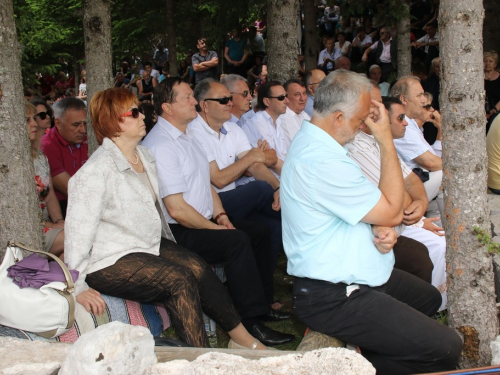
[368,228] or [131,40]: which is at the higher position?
[131,40]

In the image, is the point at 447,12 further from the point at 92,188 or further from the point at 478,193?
the point at 92,188

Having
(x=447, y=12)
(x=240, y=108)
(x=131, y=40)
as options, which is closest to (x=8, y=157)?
(x=447, y=12)

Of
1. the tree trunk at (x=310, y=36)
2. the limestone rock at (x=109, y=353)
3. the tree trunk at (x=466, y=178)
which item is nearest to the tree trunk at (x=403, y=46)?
the tree trunk at (x=310, y=36)

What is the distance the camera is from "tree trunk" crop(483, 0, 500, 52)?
42.9 ft

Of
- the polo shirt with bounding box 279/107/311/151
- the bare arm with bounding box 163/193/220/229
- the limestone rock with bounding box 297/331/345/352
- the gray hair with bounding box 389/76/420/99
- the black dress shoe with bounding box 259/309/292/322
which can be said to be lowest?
the black dress shoe with bounding box 259/309/292/322

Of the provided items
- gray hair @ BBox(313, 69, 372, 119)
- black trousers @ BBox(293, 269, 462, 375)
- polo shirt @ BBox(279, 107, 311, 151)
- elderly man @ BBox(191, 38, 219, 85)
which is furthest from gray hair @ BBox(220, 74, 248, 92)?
elderly man @ BBox(191, 38, 219, 85)

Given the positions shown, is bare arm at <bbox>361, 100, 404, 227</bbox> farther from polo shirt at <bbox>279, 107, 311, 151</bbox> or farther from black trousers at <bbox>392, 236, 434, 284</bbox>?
polo shirt at <bbox>279, 107, 311, 151</bbox>

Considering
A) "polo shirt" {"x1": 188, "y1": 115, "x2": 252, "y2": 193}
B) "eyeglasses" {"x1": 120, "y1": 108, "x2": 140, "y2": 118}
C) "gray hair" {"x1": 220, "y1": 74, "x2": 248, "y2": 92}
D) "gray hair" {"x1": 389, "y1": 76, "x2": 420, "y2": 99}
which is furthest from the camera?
"gray hair" {"x1": 220, "y1": 74, "x2": 248, "y2": 92}

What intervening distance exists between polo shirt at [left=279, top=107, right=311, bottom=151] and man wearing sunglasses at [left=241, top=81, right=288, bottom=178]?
6cm

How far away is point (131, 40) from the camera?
639 inches

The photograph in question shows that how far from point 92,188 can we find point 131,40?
12.9 metres

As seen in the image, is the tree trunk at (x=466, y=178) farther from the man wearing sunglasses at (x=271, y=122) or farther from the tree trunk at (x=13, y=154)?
the man wearing sunglasses at (x=271, y=122)

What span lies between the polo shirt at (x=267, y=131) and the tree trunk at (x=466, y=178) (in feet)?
11.3

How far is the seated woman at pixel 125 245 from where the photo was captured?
398 cm
